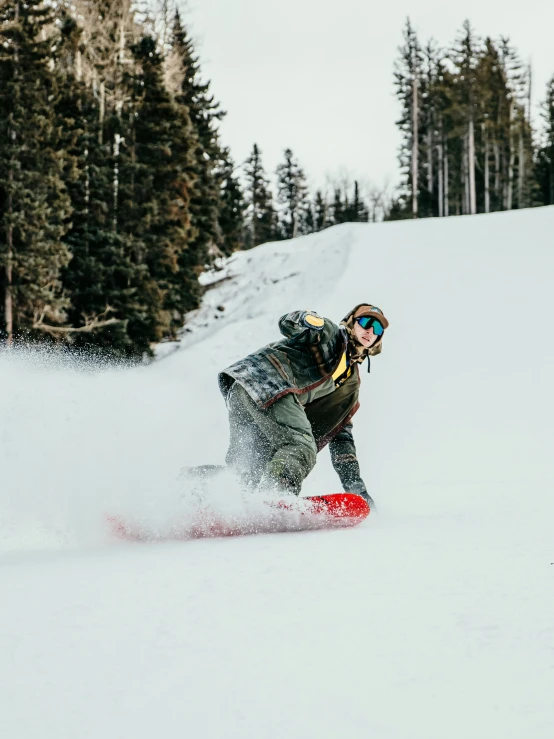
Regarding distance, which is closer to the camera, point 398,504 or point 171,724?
point 171,724

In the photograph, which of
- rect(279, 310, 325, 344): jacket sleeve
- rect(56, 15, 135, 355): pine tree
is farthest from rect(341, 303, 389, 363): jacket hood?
rect(56, 15, 135, 355): pine tree

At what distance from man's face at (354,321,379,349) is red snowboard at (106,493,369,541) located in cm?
111

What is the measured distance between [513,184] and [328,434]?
180ft

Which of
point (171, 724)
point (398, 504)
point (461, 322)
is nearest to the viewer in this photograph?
point (171, 724)

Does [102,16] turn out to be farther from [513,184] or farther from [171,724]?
[513,184]

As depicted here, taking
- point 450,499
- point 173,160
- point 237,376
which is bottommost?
point 450,499

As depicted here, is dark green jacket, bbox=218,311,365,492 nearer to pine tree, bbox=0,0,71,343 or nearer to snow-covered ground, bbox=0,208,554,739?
snow-covered ground, bbox=0,208,554,739

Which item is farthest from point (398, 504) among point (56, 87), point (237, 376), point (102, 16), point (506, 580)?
point (102, 16)

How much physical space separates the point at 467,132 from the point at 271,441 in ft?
143

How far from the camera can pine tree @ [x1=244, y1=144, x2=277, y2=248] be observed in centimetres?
5241

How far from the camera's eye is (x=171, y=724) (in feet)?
5.19

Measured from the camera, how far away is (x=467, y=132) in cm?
4328

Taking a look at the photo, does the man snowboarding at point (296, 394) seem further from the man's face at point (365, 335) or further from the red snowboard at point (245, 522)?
the red snowboard at point (245, 522)

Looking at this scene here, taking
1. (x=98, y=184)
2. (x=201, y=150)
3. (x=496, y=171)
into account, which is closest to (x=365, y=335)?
(x=98, y=184)
